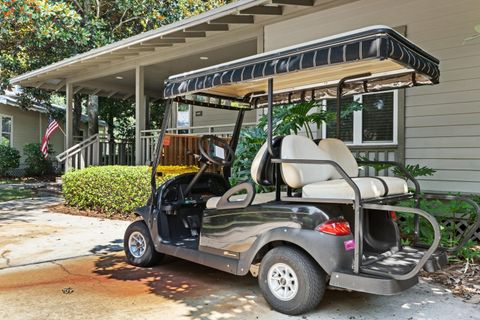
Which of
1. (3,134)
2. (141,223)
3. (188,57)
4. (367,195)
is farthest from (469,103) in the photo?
(3,134)

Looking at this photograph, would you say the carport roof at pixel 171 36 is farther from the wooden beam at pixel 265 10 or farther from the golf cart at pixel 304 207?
the golf cart at pixel 304 207

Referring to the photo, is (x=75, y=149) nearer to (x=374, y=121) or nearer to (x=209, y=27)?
Result: (x=209, y=27)

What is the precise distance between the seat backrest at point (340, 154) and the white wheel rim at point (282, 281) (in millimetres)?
1532

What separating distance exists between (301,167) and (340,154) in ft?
3.35

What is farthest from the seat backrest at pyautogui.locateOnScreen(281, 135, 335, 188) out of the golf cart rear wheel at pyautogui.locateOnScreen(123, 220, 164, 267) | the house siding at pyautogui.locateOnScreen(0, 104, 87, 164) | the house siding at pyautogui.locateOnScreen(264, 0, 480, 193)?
the house siding at pyautogui.locateOnScreen(0, 104, 87, 164)

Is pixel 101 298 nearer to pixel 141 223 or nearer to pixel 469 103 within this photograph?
pixel 141 223

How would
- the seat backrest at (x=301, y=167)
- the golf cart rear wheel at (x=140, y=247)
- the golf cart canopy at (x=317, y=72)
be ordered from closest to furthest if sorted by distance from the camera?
the golf cart canopy at (x=317, y=72)
the seat backrest at (x=301, y=167)
the golf cart rear wheel at (x=140, y=247)

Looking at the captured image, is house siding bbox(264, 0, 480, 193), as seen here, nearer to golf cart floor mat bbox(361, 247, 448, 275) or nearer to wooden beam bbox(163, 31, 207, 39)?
golf cart floor mat bbox(361, 247, 448, 275)

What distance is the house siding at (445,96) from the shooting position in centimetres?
596

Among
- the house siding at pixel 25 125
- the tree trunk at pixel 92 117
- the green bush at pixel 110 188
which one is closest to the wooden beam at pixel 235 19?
the green bush at pixel 110 188

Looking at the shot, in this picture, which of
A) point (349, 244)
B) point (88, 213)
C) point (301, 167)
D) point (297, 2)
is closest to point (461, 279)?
point (349, 244)

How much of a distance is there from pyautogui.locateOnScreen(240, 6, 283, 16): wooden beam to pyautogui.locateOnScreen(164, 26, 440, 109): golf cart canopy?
2.70 m

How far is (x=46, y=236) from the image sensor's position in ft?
22.0

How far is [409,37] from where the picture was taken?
21.4ft
